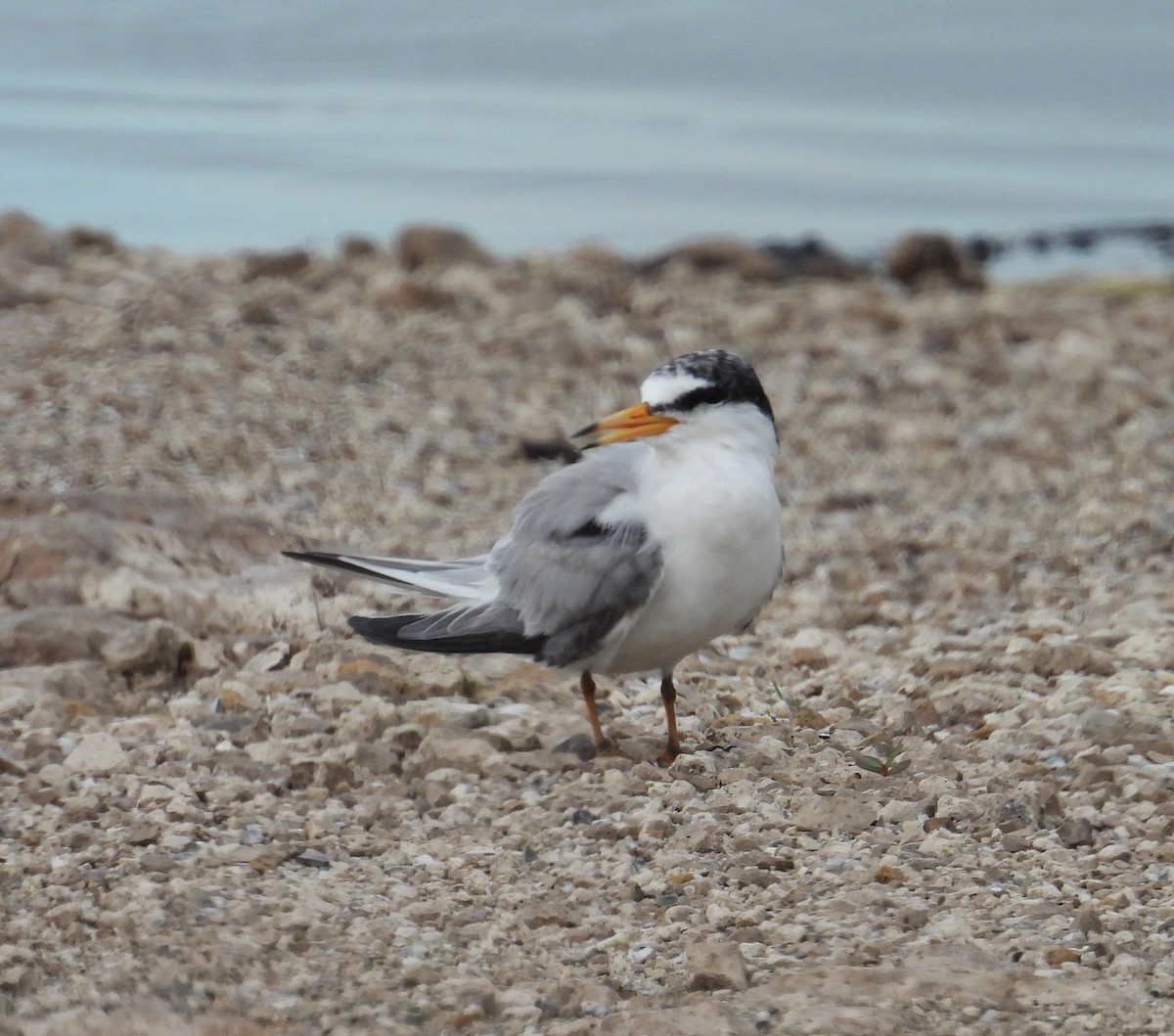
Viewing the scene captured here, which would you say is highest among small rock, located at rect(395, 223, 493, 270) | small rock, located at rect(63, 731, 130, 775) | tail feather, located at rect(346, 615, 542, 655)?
small rock, located at rect(395, 223, 493, 270)

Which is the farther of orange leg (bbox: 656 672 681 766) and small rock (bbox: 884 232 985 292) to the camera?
small rock (bbox: 884 232 985 292)

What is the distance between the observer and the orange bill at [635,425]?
4.12 metres

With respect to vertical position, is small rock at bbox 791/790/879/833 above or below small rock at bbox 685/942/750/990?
above

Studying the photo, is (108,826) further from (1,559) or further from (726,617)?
(1,559)

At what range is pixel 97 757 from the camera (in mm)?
4055

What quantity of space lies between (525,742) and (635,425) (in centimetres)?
80

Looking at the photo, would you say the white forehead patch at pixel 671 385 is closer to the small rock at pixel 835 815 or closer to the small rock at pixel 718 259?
the small rock at pixel 835 815

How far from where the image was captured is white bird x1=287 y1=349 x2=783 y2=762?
3996 mm

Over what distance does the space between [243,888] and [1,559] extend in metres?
2.16

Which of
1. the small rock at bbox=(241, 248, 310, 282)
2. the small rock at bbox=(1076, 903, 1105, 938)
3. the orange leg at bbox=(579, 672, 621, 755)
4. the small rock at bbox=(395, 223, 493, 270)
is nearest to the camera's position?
the small rock at bbox=(1076, 903, 1105, 938)

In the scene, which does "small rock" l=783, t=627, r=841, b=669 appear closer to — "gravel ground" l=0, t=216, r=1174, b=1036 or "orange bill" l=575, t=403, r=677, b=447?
"gravel ground" l=0, t=216, r=1174, b=1036

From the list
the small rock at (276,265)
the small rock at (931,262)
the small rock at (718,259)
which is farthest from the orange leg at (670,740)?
the small rock at (931,262)

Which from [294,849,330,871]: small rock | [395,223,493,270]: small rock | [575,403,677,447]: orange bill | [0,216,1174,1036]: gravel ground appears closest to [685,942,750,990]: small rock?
[0,216,1174,1036]: gravel ground

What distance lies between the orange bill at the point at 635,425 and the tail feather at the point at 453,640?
495 millimetres
